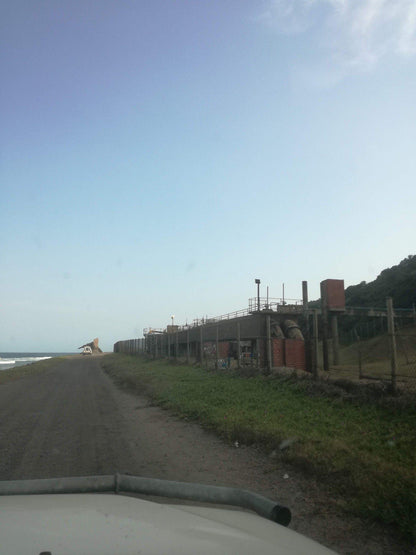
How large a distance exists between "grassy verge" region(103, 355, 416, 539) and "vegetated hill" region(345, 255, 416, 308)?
137ft

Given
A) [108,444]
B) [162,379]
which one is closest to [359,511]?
[108,444]

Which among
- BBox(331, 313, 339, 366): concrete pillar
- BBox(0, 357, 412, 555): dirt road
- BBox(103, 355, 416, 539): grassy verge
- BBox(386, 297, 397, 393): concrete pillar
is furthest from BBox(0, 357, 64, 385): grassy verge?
BBox(386, 297, 397, 393): concrete pillar

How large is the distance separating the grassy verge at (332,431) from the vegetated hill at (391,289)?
41.9m

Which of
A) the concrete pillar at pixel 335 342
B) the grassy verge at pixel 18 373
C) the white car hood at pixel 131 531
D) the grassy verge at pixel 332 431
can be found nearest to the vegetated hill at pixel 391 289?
the concrete pillar at pixel 335 342

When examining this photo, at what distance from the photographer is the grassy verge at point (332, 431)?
5.05m

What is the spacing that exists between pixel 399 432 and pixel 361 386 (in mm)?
3019

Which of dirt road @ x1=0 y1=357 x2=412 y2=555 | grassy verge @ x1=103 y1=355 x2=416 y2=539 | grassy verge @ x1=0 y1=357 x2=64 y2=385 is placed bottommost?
grassy verge @ x1=0 y1=357 x2=64 y2=385

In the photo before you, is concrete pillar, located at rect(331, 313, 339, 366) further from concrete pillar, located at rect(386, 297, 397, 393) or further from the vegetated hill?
the vegetated hill

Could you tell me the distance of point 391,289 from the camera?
192 feet

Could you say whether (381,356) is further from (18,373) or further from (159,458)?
(159,458)

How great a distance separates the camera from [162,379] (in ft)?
63.3

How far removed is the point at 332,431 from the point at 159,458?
2745 millimetres

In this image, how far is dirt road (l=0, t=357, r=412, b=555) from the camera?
465 cm

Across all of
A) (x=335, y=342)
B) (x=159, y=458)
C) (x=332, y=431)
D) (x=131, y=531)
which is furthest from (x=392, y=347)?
(x=335, y=342)
